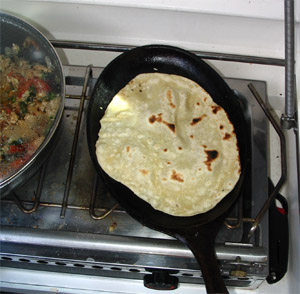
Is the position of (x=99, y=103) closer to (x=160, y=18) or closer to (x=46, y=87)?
(x=46, y=87)

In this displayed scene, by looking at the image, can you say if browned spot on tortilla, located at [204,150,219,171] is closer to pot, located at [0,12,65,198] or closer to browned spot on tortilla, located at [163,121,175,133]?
browned spot on tortilla, located at [163,121,175,133]

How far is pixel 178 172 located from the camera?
1.05 m

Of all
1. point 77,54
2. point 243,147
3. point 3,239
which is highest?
point 77,54

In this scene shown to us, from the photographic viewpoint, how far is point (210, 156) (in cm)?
108

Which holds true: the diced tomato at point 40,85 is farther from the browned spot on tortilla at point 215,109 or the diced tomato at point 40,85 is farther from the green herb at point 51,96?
the browned spot on tortilla at point 215,109

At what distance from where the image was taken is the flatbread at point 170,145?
103 centimetres

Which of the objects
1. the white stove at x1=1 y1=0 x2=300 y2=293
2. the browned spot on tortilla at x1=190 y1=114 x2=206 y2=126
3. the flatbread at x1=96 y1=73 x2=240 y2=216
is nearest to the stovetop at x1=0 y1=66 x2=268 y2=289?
the white stove at x1=1 y1=0 x2=300 y2=293

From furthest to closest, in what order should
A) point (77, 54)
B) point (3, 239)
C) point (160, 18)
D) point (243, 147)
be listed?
1. point (77, 54)
2. point (160, 18)
3. point (243, 147)
4. point (3, 239)

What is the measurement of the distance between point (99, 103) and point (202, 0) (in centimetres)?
51

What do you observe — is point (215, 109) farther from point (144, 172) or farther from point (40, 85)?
point (40, 85)

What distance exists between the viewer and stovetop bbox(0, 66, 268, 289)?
0.99m

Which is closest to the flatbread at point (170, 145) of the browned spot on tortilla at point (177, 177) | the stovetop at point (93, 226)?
the browned spot on tortilla at point (177, 177)

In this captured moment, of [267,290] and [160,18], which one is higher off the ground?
[160,18]

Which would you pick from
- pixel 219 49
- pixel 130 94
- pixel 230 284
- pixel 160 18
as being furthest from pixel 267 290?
pixel 160 18
